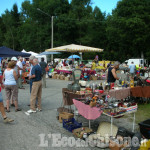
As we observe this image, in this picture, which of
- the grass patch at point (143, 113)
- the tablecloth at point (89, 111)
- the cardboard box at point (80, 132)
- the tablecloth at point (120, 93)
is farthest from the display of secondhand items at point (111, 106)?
the grass patch at point (143, 113)

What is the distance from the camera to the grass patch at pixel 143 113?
6.08 meters

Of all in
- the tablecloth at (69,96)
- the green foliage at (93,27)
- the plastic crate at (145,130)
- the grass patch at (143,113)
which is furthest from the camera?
the green foliage at (93,27)

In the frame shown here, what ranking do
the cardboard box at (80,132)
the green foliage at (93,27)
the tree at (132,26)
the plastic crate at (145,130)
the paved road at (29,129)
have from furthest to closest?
the green foliage at (93,27)
the tree at (132,26)
the cardboard box at (80,132)
the paved road at (29,129)
the plastic crate at (145,130)

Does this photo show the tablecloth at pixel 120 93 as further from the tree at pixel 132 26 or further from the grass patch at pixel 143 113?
the tree at pixel 132 26

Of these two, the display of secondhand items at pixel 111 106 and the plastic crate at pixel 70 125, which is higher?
the display of secondhand items at pixel 111 106

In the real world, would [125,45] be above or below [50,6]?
below

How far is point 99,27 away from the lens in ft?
134

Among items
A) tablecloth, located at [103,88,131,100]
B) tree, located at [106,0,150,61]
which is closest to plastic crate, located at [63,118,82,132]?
tablecloth, located at [103,88,131,100]

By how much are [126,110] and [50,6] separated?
127ft

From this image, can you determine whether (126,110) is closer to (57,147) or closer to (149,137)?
(149,137)

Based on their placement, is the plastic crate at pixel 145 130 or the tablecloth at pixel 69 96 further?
the tablecloth at pixel 69 96

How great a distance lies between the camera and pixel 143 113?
6.63 m

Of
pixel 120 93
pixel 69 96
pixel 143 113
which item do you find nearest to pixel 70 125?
Result: pixel 69 96

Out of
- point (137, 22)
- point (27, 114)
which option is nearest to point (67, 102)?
point (27, 114)
